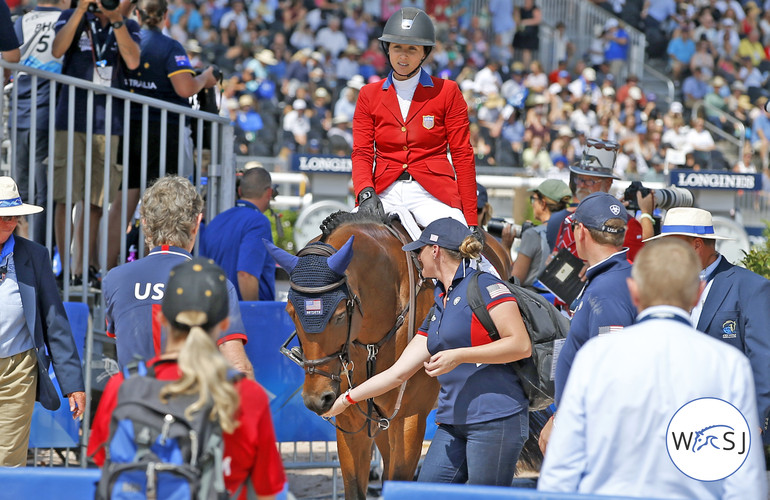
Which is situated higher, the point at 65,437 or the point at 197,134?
the point at 197,134

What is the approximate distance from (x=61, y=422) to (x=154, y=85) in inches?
113

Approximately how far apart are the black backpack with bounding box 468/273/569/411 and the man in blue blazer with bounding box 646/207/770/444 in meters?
0.83

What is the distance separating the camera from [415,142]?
6.54m

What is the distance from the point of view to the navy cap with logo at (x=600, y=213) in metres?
4.62

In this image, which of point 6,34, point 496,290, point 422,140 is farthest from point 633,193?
point 6,34

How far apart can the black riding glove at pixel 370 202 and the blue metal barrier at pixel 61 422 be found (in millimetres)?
2185

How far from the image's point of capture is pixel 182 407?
113 inches

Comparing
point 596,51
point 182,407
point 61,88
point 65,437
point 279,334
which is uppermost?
point 596,51

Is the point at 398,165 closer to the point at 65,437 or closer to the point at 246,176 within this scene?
the point at 246,176

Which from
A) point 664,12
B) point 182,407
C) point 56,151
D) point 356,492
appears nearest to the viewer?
point 182,407

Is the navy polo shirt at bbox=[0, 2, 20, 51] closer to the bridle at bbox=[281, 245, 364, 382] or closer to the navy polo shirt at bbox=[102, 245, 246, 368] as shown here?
the bridle at bbox=[281, 245, 364, 382]

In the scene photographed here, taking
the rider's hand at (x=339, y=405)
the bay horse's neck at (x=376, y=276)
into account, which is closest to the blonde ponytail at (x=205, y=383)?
the rider's hand at (x=339, y=405)

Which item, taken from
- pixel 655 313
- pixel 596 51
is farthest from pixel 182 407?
pixel 596 51

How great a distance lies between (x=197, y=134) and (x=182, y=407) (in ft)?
18.3
